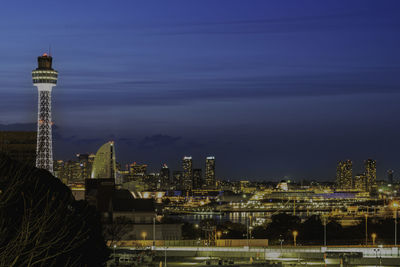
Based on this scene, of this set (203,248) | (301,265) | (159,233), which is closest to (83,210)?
(301,265)

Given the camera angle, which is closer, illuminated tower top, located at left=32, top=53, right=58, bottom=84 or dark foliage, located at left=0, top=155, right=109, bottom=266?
dark foliage, located at left=0, top=155, right=109, bottom=266

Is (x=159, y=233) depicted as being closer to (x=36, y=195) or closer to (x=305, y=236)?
(x=305, y=236)

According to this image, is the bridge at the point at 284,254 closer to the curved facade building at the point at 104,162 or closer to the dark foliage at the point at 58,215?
the dark foliage at the point at 58,215

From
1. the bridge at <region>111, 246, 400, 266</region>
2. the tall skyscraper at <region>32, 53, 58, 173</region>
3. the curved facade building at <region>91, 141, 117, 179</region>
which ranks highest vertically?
the tall skyscraper at <region>32, 53, 58, 173</region>

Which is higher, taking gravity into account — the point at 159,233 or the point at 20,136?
the point at 20,136

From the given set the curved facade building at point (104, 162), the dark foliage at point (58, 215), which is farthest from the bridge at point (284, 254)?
the curved facade building at point (104, 162)

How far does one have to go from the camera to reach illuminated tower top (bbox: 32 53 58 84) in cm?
13888

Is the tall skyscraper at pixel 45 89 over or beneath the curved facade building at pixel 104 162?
over

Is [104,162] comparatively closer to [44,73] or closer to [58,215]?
[44,73]

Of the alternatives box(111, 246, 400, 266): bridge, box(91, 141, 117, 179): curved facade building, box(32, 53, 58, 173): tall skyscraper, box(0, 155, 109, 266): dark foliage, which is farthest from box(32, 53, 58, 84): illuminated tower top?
box(0, 155, 109, 266): dark foliage

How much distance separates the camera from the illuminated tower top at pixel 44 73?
138875 mm

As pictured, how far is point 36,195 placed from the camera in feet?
101

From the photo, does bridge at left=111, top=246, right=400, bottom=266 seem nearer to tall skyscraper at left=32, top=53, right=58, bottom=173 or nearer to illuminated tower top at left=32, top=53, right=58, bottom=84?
tall skyscraper at left=32, top=53, right=58, bottom=173

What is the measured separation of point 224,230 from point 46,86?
53145 mm
